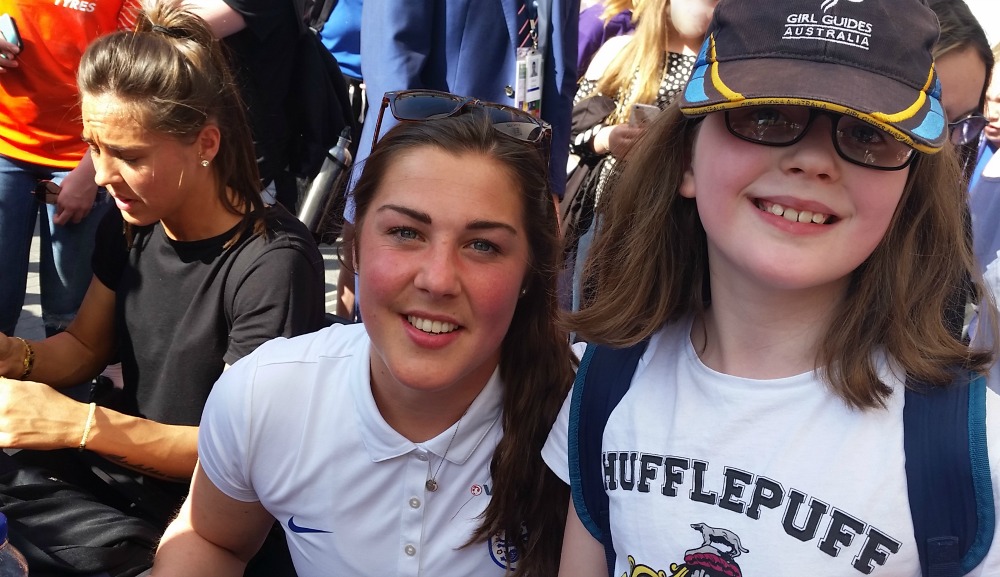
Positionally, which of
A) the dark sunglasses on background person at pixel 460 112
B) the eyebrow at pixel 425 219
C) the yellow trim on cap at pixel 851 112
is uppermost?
the yellow trim on cap at pixel 851 112

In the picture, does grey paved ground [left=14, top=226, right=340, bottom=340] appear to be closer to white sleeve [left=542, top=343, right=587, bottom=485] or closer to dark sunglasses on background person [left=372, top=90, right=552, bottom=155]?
dark sunglasses on background person [left=372, top=90, right=552, bottom=155]

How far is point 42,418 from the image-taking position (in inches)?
85.9

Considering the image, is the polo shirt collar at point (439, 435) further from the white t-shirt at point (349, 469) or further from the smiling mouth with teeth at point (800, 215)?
the smiling mouth with teeth at point (800, 215)

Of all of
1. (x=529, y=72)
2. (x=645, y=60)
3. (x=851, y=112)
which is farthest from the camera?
(x=645, y=60)

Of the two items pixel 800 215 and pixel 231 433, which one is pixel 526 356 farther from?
pixel 800 215

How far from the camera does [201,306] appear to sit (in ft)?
8.21

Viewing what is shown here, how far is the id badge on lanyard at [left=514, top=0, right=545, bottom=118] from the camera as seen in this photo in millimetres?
3188

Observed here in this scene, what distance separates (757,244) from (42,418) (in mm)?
1770

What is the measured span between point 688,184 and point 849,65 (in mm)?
366

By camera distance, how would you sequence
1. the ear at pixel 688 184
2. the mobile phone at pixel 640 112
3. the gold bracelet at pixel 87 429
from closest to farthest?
the ear at pixel 688 184
the gold bracelet at pixel 87 429
the mobile phone at pixel 640 112

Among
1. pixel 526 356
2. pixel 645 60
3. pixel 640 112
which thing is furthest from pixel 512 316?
pixel 645 60

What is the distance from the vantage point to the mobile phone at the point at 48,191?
3252 mm

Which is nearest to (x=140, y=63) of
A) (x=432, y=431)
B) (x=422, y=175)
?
(x=422, y=175)

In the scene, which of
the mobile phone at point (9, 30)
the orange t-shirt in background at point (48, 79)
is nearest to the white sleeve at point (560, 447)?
the orange t-shirt in background at point (48, 79)
